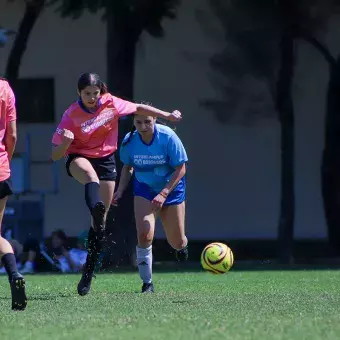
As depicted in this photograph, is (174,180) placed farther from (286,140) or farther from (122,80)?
(286,140)

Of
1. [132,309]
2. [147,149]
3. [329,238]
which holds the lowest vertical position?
[329,238]

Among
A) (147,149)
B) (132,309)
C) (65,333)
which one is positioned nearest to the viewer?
(65,333)

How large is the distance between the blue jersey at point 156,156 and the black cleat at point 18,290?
251 centimetres

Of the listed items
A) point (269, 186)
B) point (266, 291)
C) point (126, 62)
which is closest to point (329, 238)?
point (269, 186)

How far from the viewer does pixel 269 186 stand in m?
20.8

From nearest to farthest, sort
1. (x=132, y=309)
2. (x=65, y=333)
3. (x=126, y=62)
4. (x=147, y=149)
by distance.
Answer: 1. (x=65, y=333)
2. (x=132, y=309)
3. (x=147, y=149)
4. (x=126, y=62)

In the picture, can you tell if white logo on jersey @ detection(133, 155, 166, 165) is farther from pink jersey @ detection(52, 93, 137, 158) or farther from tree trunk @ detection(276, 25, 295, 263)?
tree trunk @ detection(276, 25, 295, 263)

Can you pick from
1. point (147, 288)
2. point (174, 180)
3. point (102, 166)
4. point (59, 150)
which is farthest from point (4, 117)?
point (147, 288)

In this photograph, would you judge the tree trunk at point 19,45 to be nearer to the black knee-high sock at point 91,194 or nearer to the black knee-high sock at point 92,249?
the black knee-high sock at point 92,249

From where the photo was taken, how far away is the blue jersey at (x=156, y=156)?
1123 cm

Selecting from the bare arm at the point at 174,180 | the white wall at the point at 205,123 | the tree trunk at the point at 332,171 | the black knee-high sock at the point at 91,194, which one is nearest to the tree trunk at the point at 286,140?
the white wall at the point at 205,123

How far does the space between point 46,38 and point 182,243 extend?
999 centimetres

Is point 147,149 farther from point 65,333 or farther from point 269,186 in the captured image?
point 269,186

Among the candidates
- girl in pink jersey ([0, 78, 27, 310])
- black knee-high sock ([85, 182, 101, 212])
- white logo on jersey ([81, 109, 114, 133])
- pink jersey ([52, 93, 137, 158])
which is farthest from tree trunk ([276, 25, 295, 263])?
girl in pink jersey ([0, 78, 27, 310])
